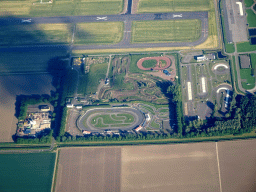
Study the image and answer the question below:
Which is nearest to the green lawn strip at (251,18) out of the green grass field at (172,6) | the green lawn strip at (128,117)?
the green grass field at (172,6)

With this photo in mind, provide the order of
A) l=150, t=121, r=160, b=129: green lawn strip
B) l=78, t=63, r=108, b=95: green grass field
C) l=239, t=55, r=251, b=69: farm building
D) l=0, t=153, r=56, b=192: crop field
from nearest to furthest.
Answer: l=0, t=153, r=56, b=192: crop field
l=150, t=121, r=160, b=129: green lawn strip
l=239, t=55, r=251, b=69: farm building
l=78, t=63, r=108, b=95: green grass field

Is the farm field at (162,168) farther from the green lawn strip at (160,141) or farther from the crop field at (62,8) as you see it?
the crop field at (62,8)

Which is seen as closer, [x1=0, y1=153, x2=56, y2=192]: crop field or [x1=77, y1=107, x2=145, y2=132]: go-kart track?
[x1=0, y1=153, x2=56, y2=192]: crop field

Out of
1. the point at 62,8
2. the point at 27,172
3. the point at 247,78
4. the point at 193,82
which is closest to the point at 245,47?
the point at 247,78

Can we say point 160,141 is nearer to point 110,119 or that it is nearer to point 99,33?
point 110,119

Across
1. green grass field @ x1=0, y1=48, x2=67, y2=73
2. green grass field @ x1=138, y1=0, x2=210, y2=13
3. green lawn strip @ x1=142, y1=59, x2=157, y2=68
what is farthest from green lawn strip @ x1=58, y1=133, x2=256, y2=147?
green grass field @ x1=138, y1=0, x2=210, y2=13

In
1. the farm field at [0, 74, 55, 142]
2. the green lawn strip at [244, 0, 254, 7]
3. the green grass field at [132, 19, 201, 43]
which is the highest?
the green lawn strip at [244, 0, 254, 7]

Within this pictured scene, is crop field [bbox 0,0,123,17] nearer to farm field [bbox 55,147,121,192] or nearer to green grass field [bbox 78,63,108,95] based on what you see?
green grass field [bbox 78,63,108,95]
